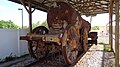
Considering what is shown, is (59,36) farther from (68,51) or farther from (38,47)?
(38,47)

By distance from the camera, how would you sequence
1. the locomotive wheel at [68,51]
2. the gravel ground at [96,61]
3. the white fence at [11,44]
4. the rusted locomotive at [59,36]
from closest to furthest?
1. the locomotive wheel at [68,51]
2. the rusted locomotive at [59,36]
3. the gravel ground at [96,61]
4. the white fence at [11,44]

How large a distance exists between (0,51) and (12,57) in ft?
2.79

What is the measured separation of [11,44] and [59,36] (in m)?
3.20

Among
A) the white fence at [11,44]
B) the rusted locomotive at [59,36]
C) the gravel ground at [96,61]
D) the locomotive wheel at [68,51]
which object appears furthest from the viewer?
the white fence at [11,44]

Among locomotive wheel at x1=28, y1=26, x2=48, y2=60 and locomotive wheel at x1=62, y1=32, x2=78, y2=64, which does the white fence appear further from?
locomotive wheel at x1=62, y1=32, x2=78, y2=64

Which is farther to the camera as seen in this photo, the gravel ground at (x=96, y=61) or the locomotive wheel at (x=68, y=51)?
the gravel ground at (x=96, y=61)

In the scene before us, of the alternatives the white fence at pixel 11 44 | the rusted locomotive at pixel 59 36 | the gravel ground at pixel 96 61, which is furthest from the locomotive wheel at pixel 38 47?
the gravel ground at pixel 96 61

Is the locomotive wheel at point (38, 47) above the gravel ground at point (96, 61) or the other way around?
above

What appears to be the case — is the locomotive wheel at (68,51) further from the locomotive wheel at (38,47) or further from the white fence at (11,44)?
the white fence at (11,44)

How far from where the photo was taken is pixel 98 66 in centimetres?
738

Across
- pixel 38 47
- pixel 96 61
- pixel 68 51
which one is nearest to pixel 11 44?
pixel 38 47

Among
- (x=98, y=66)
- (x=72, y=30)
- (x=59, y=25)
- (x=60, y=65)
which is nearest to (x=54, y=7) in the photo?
(x=59, y=25)

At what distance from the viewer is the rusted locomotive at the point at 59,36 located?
288 inches

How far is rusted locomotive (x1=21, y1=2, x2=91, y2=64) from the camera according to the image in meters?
7.30
